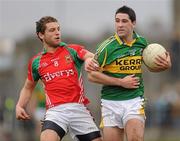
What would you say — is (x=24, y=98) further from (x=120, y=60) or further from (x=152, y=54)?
(x=152, y=54)

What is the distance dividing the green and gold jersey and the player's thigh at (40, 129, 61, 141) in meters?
1.00

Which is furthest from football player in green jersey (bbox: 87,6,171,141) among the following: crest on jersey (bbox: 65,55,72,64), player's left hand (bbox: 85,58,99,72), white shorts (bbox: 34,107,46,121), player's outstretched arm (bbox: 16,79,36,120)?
white shorts (bbox: 34,107,46,121)

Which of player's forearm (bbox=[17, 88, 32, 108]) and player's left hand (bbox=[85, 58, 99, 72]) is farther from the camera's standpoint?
player's forearm (bbox=[17, 88, 32, 108])

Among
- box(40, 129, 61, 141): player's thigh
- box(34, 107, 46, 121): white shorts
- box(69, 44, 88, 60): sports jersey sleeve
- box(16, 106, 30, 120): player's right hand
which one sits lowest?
box(34, 107, 46, 121): white shorts

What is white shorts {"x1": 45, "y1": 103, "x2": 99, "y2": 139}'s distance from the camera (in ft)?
39.8

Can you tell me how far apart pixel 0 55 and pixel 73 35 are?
548cm

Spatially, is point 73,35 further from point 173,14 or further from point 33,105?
point 33,105

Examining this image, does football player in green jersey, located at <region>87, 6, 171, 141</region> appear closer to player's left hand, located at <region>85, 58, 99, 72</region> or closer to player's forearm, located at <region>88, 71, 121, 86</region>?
player's forearm, located at <region>88, 71, 121, 86</region>

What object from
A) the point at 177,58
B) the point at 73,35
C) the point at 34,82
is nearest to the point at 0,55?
the point at 73,35

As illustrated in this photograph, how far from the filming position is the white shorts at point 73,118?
39.8 feet

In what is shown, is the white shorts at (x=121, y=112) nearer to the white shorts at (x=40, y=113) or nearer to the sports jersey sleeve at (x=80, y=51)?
the sports jersey sleeve at (x=80, y=51)

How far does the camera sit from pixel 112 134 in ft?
39.6

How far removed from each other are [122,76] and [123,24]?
74cm

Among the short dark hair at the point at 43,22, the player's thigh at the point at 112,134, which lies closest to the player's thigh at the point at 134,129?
the player's thigh at the point at 112,134
